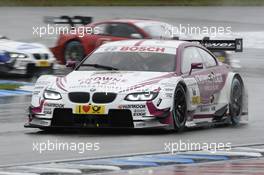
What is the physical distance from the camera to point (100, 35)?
88.3 ft

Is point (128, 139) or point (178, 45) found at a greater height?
point (178, 45)

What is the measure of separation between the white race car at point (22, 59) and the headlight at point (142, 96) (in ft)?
34.5

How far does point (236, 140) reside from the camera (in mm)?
13016

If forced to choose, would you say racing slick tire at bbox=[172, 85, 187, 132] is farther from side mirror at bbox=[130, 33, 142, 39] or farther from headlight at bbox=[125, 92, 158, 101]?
side mirror at bbox=[130, 33, 142, 39]

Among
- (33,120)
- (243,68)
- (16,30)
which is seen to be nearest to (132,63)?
(33,120)

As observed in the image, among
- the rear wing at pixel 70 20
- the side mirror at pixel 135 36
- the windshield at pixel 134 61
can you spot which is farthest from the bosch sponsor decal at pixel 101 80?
the rear wing at pixel 70 20

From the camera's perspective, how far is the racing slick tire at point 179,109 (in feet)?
44.8

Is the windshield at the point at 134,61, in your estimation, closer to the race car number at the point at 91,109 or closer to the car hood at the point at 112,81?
the car hood at the point at 112,81

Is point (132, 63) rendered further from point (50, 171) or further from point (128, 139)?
point (50, 171)

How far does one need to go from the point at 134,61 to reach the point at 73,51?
1255 centimetres

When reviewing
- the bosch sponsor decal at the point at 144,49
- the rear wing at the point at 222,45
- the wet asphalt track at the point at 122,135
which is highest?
the rear wing at the point at 222,45

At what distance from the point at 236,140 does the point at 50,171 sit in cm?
386

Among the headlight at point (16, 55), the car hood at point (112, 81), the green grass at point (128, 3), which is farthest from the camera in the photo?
the green grass at point (128, 3)

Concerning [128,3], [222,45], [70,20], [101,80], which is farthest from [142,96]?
[128,3]
